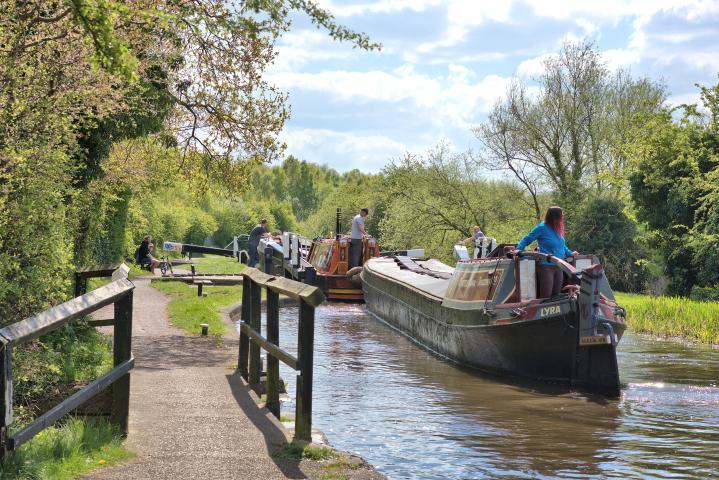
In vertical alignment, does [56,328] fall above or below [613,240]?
below

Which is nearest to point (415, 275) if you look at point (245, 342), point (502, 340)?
point (502, 340)

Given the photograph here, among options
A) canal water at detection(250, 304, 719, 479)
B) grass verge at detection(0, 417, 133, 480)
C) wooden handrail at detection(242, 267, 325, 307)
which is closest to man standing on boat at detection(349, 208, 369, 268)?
canal water at detection(250, 304, 719, 479)

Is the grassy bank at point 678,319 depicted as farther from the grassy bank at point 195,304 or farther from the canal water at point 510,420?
the grassy bank at point 195,304

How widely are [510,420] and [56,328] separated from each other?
6011mm

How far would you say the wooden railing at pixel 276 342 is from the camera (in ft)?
23.6

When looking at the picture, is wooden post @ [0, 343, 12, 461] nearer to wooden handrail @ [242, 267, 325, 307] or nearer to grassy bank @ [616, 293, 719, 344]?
wooden handrail @ [242, 267, 325, 307]

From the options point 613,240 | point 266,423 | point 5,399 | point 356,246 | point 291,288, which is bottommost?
point 266,423

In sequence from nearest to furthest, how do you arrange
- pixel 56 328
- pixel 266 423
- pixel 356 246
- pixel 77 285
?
pixel 56 328, pixel 266 423, pixel 77 285, pixel 356 246

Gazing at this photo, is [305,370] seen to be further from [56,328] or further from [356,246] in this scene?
[356,246]

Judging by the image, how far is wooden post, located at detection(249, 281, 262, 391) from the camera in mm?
9719

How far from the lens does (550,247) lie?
Result: 1359 centimetres

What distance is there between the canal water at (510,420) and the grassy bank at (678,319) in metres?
2.18

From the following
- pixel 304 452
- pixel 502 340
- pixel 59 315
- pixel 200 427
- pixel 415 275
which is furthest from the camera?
pixel 415 275

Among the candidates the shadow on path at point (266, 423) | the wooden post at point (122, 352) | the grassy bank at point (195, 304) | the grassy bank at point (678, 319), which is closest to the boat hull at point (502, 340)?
the grassy bank at point (195, 304)
